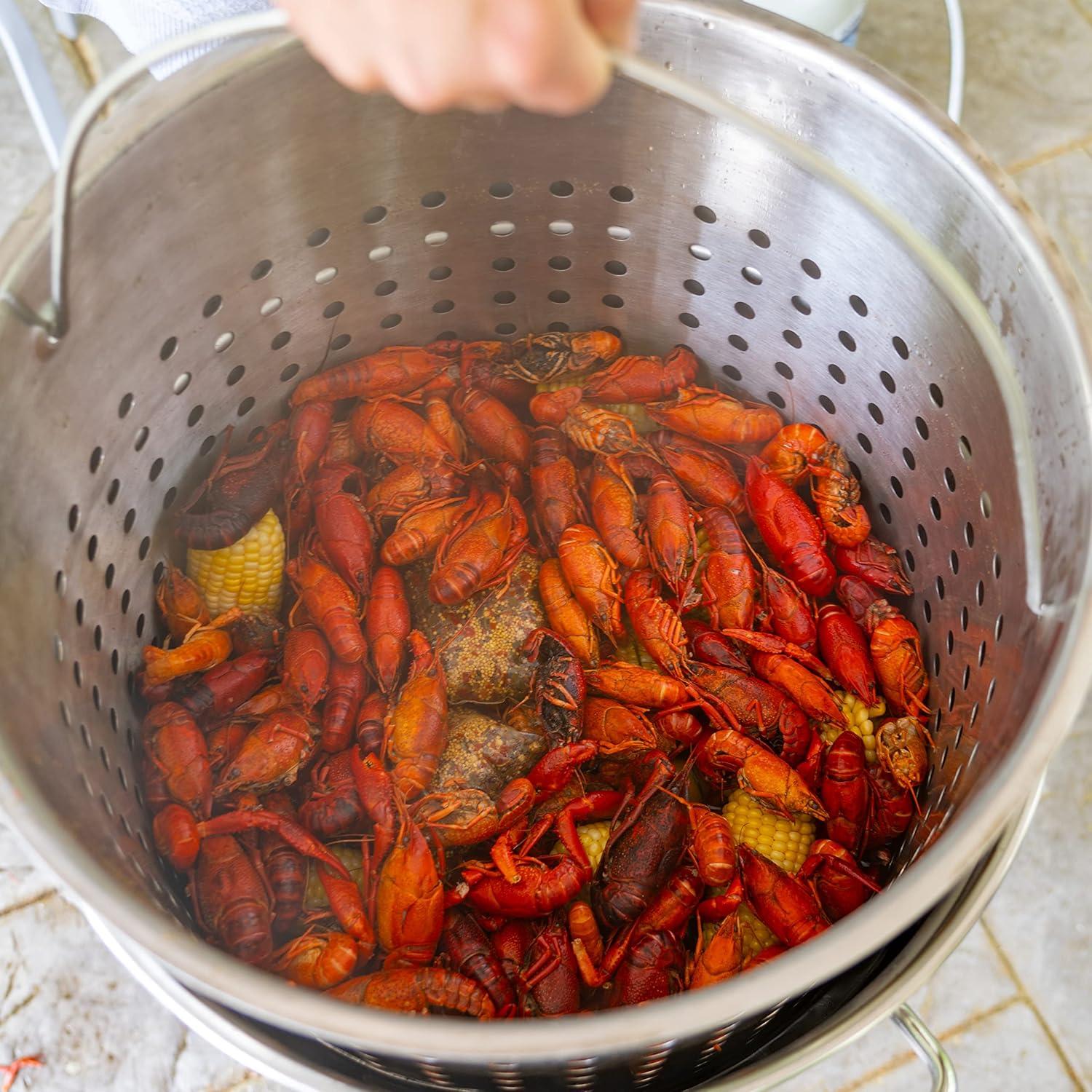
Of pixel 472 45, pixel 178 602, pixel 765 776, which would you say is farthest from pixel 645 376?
pixel 472 45

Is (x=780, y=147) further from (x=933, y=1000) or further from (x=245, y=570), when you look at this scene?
(x=933, y=1000)

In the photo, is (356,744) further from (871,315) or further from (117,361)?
(871,315)

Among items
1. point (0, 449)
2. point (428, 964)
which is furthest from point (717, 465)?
point (0, 449)

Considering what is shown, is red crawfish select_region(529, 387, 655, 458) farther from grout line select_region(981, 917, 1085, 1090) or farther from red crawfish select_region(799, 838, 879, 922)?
grout line select_region(981, 917, 1085, 1090)

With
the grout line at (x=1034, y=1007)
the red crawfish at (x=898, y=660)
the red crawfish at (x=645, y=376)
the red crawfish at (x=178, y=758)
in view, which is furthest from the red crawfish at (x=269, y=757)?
the grout line at (x=1034, y=1007)

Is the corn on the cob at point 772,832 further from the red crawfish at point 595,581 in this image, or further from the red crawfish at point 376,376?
the red crawfish at point 376,376

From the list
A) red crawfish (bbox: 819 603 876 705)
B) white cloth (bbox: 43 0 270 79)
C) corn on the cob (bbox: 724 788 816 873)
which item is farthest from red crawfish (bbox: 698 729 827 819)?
white cloth (bbox: 43 0 270 79)
